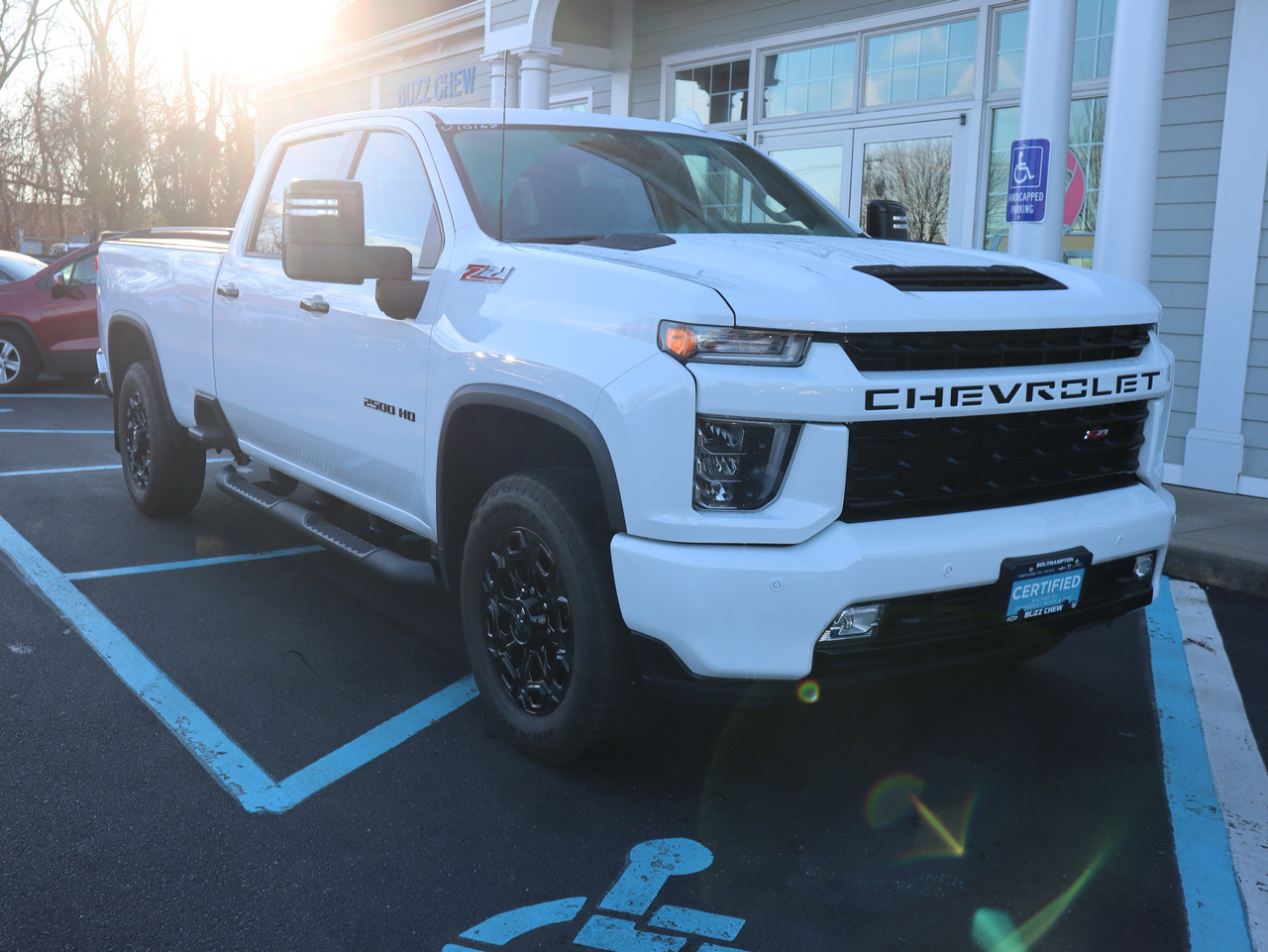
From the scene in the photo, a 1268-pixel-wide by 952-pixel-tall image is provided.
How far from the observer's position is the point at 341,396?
4203 mm

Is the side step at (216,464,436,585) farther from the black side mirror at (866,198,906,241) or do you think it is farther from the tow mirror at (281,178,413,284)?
the black side mirror at (866,198,906,241)

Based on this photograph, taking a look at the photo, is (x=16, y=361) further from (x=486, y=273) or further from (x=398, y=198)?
(x=486, y=273)

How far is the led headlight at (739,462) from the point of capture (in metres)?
2.71

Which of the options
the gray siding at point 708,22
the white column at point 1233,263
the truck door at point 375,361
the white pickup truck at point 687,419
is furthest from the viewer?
the gray siding at point 708,22

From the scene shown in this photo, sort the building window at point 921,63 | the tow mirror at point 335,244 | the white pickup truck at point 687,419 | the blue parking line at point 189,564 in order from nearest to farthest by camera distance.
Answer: the white pickup truck at point 687,419
the tow mirror at point 335,244
the blue parking line at point 189,564
the building window at point 921,63

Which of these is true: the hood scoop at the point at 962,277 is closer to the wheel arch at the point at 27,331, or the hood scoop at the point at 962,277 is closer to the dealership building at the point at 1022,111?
the dealership building at the point at 1022,111

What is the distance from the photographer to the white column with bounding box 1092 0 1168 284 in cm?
644

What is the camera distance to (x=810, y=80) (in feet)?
34.7

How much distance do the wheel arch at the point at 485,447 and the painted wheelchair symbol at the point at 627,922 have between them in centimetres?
95

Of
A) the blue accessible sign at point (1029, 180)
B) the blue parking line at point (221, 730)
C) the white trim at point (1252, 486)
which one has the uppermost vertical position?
the blue accessible sign at point (1029, 180)

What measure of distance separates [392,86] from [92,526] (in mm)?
13328

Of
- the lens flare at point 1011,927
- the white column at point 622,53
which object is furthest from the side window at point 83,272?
the lens flare at point 1011,927

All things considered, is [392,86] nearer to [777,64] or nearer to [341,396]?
[777,64]

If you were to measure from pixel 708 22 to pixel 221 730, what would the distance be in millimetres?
9790
